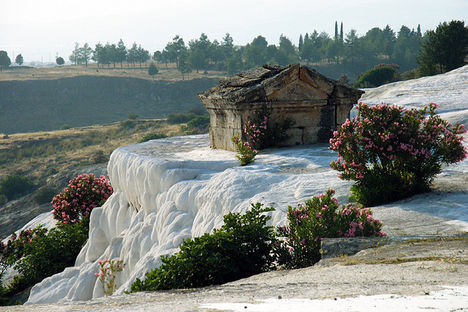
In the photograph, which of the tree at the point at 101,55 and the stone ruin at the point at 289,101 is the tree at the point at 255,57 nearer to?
the tree at the point at 101,55

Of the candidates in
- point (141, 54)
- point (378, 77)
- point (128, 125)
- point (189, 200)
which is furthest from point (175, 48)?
point (189, 200)

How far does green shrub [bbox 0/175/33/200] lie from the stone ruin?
33.0 metres

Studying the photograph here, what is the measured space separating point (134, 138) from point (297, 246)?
50471 mm

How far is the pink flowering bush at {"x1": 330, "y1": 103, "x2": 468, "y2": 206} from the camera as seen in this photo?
20.5 feet

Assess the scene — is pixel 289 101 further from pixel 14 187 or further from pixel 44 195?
pixel 14 187

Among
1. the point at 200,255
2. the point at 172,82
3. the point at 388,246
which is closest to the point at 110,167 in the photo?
the point at 200,255

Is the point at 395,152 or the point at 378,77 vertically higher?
the point at 378,77

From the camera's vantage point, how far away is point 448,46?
96.8 ft

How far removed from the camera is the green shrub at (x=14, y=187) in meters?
39.8

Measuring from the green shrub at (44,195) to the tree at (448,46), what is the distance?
27.3 metres

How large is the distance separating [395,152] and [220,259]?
9.03ft

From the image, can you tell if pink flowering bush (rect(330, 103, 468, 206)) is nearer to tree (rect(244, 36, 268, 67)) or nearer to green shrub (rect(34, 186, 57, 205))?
green shrub (rect(34, 186, 57, 205))

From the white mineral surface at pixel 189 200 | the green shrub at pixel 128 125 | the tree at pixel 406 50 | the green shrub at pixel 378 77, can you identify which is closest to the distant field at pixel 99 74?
the tree at pixel 406 50

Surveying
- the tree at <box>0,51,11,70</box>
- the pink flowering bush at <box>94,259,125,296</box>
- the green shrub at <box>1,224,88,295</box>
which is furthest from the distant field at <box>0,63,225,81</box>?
the pink flowering bush at <box>94,259,125,296</box>
